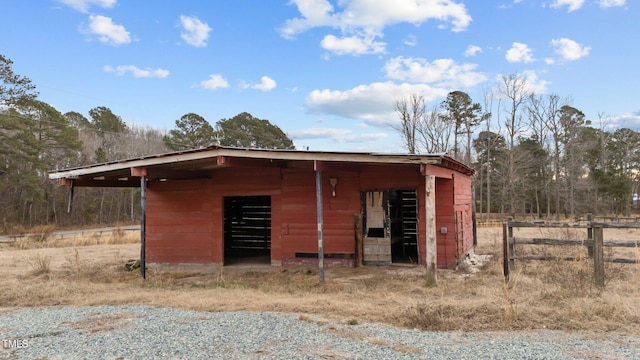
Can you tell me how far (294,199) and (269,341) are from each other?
19.4ft

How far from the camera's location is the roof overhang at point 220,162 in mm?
7844


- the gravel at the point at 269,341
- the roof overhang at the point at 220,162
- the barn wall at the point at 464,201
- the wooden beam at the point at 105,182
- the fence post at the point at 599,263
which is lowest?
the gravel at the point at 269,341

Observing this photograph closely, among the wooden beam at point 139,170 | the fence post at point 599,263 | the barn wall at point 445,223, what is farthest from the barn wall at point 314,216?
the fence post at point 599,263

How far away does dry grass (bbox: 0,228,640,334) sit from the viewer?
5082 mm

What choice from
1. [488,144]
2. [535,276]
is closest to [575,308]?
[535,276]

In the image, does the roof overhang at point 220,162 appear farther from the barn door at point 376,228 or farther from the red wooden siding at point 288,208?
the barn door at point 376,228

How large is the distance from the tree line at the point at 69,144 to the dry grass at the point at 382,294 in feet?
67.1

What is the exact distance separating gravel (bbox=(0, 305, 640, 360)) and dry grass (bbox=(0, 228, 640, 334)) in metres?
0.23

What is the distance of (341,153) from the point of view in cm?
792

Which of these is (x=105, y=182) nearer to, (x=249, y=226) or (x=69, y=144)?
(x=249, y=226)

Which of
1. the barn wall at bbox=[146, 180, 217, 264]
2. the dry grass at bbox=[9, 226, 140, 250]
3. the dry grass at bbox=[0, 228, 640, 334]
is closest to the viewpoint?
the dry grass at bbox=[0, 228, 640, 334]

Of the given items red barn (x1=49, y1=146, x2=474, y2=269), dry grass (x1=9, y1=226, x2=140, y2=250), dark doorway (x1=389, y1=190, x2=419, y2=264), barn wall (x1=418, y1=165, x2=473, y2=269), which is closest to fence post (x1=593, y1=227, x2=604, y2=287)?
red barn (x1=49, y1=146, x2=474, y2=269)

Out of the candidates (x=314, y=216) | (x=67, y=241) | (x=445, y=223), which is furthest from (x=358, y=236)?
(x=67, y=241)

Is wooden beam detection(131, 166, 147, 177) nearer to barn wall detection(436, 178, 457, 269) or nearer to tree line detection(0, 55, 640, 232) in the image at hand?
barn wall detection(436, 178, 457, 269)
